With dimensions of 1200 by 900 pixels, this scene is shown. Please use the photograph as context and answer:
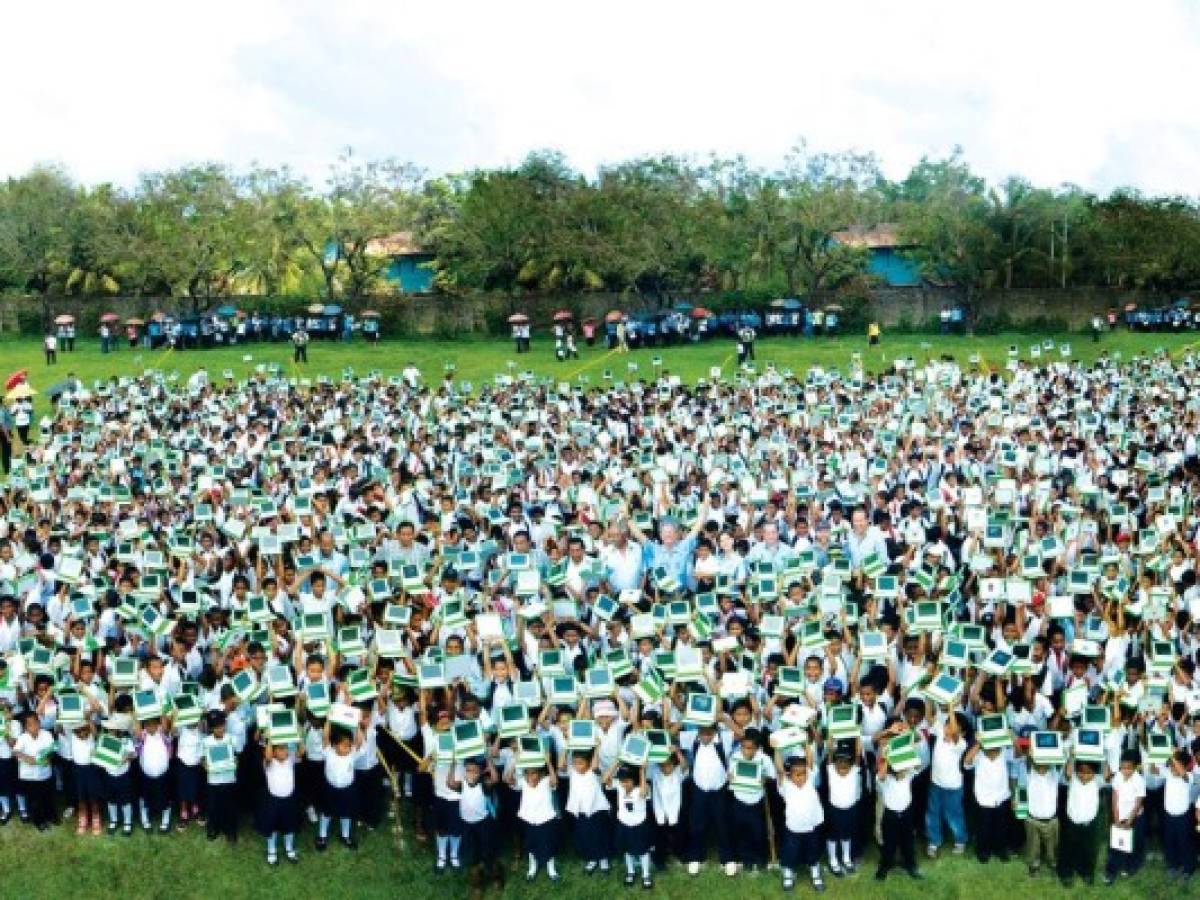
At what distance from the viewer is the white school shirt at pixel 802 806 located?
8.77 meters

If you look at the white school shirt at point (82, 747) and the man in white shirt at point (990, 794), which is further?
the white school shirt at point (82, 747)

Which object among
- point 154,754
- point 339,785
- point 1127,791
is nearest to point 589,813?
point 339,785

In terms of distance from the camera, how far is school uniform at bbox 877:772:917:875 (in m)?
8.85

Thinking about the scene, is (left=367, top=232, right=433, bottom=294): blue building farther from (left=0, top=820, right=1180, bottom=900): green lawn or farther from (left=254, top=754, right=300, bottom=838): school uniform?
(left=254, top=754, right=300, bottom=838): school uniform

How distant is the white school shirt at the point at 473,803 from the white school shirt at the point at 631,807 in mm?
955

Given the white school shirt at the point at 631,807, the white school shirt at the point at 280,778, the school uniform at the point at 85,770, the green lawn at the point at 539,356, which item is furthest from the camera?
the green lawn at the point at 539,356

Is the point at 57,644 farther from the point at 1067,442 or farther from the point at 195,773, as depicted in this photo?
the point at 1067,442

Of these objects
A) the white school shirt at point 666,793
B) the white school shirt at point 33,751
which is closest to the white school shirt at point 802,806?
the white school shirt at point 666,793

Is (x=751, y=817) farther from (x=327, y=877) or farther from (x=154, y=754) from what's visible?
(x=154, y=754)

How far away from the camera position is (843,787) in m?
8.80

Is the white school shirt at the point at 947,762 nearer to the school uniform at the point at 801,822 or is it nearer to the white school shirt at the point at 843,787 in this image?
the white school shirt at the point at 843,787

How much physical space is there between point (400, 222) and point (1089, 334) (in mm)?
24156

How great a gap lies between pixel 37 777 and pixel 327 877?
234cm

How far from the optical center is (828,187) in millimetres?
44000
